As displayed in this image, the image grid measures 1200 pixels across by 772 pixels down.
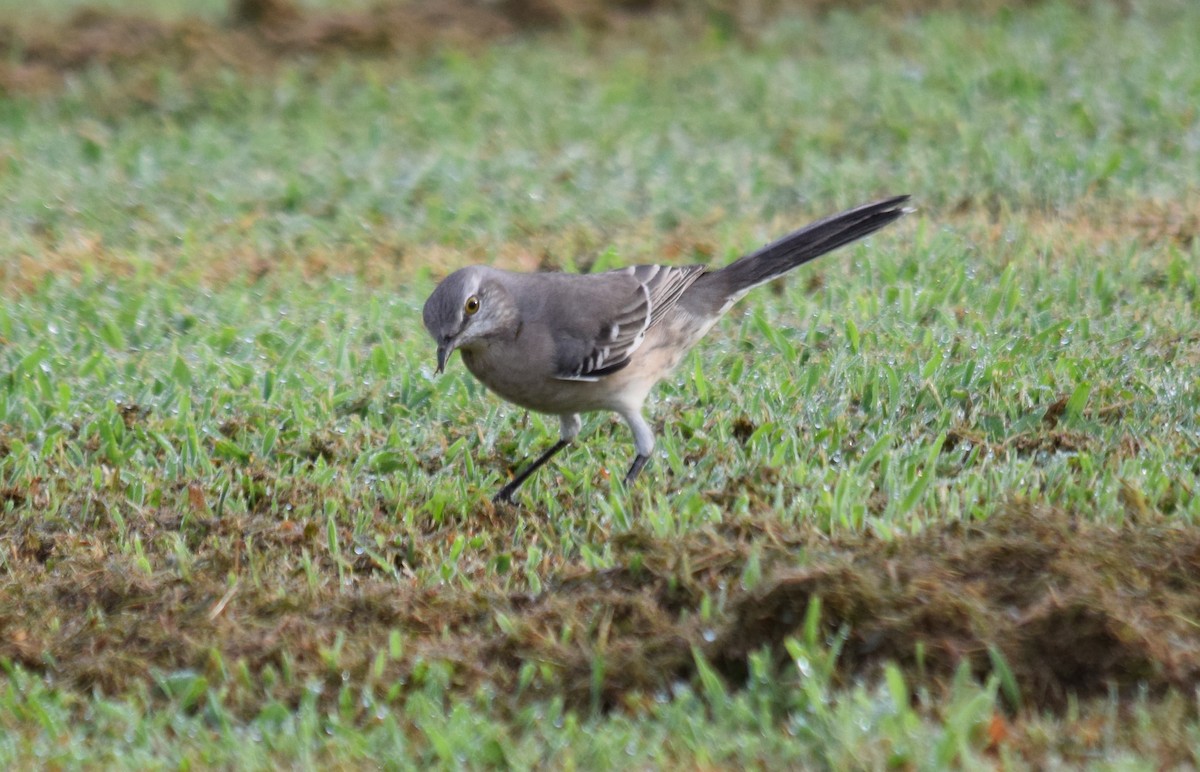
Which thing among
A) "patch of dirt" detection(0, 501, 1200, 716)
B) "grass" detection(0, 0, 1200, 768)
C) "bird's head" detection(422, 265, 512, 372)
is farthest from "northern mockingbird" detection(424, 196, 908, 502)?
"patch of dirt" detection(0, 501, 1200, 716)

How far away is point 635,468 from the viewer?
20.5ft

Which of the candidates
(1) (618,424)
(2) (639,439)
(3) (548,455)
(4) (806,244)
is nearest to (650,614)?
(2) (639,439)

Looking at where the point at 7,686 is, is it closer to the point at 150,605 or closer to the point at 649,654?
the point at 150,605

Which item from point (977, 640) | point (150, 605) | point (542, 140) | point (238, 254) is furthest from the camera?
point (542, 140)

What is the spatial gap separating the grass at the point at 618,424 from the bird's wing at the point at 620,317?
463 millimetres

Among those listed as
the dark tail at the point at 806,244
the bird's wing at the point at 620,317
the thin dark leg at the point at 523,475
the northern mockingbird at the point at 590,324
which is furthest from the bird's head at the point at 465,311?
the dark tail at the point at 806,244

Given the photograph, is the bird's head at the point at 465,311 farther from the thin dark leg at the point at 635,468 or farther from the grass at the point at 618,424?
the thin dark leg at the point at 635,468

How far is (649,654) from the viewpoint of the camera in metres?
4.64

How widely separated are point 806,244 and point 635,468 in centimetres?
158

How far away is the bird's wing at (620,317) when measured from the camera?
630cm

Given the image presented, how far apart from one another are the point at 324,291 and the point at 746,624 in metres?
4.78

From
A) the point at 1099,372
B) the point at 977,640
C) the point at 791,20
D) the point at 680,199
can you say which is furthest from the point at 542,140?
the point at 977,640

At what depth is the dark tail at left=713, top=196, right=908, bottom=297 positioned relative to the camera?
7.14 m

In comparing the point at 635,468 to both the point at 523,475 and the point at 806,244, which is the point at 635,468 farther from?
the point at 806,244
